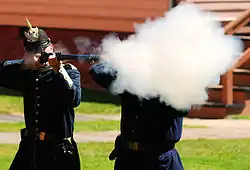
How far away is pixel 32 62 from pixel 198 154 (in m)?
5.44

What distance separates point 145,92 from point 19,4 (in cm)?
1563

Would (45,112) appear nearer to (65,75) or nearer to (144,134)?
(65,75)

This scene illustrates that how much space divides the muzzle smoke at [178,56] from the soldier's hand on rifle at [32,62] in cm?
106

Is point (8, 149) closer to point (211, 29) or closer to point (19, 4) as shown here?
point (211, 29)

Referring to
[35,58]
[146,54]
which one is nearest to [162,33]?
[146,54]

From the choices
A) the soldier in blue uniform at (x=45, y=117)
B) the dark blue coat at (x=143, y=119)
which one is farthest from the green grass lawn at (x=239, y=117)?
the dark blue coat at (x=143, y=119)

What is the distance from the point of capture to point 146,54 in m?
5.74

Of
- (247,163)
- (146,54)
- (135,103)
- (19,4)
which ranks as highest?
(19,4)

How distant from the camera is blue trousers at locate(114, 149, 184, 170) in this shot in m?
6.24

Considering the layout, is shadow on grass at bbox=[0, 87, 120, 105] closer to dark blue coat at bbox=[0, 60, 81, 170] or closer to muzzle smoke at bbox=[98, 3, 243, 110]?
dark blue coat at bbox=[0, 60, 81, 170]

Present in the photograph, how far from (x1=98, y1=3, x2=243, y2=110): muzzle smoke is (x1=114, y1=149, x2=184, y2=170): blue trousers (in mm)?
624

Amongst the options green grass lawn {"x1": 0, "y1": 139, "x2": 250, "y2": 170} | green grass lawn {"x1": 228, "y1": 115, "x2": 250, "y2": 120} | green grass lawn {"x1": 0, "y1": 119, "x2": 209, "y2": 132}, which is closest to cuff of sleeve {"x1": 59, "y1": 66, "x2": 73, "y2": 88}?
green grass lawn {"x1": 0, "y1": 139, "x2": 250, "y2": 170}

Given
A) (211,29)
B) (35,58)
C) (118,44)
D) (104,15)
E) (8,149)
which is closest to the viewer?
(211,29)

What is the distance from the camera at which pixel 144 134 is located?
6.23 meters
